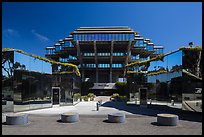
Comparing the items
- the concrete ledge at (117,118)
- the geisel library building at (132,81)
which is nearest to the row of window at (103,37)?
the geisel library building at (132,81)

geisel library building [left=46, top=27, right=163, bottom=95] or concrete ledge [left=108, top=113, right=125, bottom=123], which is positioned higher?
geisel library building [left=46, top=27, right=163, bottom=95]

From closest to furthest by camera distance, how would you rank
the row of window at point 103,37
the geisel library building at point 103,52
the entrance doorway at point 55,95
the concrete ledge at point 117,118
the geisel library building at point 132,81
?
the concrete ledge at point 117,118, the geisel library building at point 132,81, the entrance doorway at point 55,95, the geisel library building at point 103,52, the row of window at point 103,37

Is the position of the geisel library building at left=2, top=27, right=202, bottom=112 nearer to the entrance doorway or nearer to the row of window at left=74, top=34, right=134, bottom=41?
the entrance doorway

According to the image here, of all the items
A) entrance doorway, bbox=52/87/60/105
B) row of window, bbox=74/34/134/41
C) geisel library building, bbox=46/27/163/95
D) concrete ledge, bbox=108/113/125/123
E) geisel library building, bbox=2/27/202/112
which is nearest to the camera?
concrete ledge, bbox=108/113/125/123

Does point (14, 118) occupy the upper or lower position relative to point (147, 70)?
lower

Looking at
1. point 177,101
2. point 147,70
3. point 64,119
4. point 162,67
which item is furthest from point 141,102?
point 64,119

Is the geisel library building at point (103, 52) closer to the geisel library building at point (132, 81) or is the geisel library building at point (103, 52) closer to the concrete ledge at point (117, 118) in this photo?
the geisel library building at point (132, 81)

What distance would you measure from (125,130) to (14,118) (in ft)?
24.0

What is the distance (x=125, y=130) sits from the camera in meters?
11.0

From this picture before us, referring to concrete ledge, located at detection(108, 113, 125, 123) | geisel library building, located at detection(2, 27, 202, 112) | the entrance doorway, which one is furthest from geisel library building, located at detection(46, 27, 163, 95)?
concrete ledge, located at detection(108, 113, 125, 123)

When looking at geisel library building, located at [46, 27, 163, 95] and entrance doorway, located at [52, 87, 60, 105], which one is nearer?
entrance doorway, located at [52, 87, 60, 105]

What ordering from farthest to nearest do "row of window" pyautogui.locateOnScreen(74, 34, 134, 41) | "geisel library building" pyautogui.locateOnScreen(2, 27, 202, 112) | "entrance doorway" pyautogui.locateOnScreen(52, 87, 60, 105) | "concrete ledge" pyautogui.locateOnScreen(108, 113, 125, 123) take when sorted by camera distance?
1. "row of window" pyautogui.locateOnScreen(74, 34, 134, 41)
2. "entrance doorway" pyautogui.locateOnScreen(52, 87, 60, 105)
3. "geisel library building" pyautogui.locateOnScreen(2, 27, 202, 112)
4. "concrete ledge" pyautogui.locateOnScreen(108, 113, 125, 123)

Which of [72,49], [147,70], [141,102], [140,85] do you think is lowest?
[141,102]

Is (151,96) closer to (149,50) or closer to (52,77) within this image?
(52,77)
